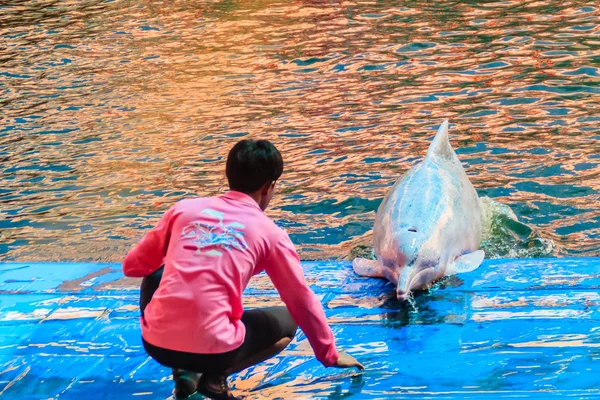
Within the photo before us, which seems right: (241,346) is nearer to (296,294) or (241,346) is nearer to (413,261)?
(296,294)

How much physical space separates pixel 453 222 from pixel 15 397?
2.68 meters

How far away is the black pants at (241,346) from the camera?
11.1 ft

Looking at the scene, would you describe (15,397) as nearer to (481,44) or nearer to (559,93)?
(559,93)

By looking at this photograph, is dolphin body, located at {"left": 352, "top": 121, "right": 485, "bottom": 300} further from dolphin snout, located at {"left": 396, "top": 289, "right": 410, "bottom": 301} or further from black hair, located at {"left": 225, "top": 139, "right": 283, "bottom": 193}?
black hair, located at {"left": 225, "top": 139, "right": 283, "bottom": 193}

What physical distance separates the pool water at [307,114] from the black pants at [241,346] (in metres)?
3.13

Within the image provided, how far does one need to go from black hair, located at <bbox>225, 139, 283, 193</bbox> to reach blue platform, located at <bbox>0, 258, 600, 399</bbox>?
95 centimetres

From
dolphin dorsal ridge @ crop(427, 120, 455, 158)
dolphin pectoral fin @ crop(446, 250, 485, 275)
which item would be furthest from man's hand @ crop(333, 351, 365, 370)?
dolphin dorsal ridge @ crop(427, 120, 455, 158)

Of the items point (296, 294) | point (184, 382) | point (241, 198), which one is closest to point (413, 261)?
point (296, 294)

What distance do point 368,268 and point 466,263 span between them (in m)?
0.58

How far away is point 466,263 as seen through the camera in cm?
493

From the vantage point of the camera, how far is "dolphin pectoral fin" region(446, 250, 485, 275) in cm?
487

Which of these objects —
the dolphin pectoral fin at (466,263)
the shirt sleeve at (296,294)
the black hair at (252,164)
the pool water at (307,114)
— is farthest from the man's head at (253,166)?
the pool water at (307,114)

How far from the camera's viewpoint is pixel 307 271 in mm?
5188

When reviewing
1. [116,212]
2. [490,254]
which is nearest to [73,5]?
[116,212]
